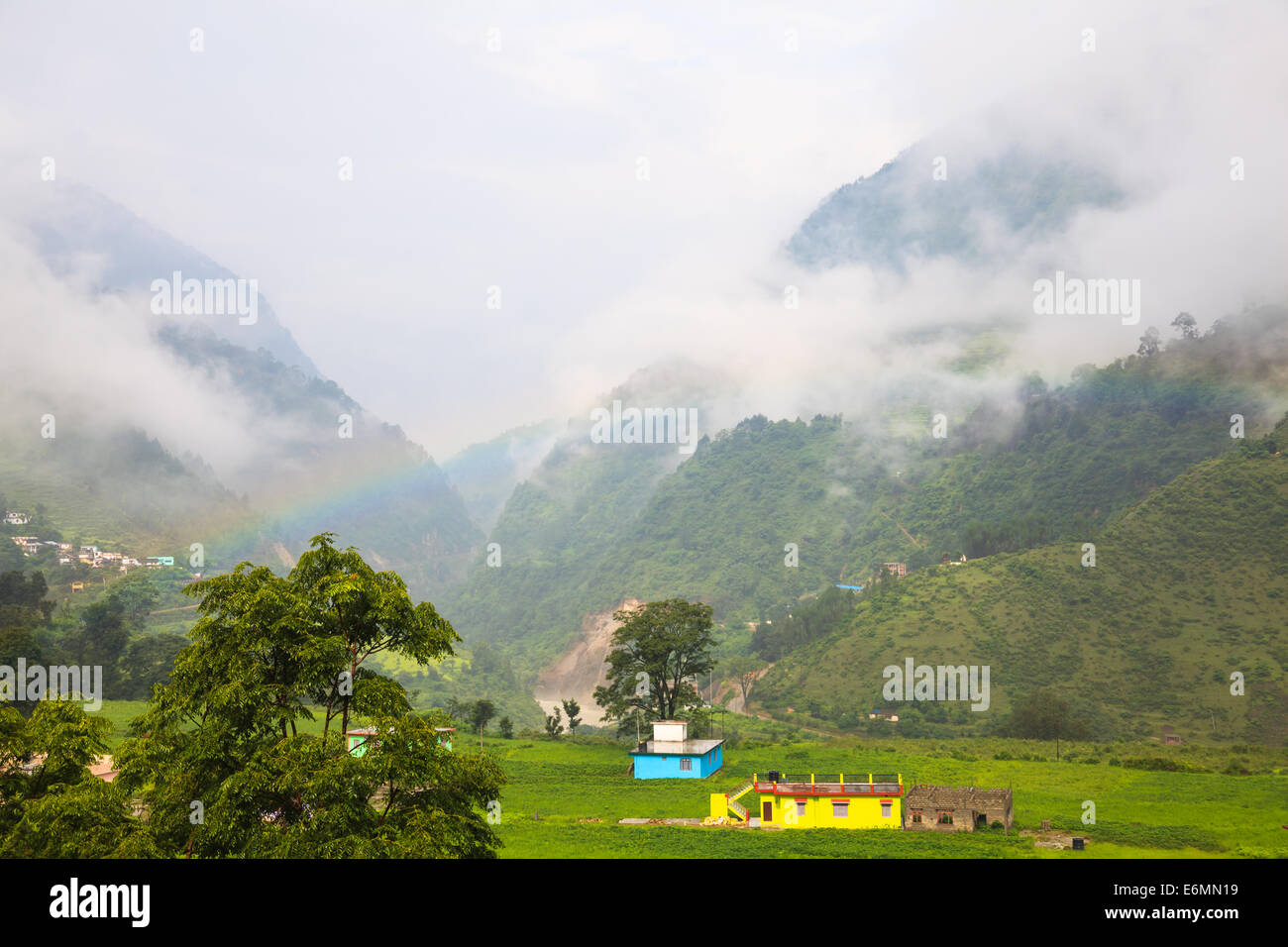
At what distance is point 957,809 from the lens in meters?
30.0

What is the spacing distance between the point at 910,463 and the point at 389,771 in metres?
122

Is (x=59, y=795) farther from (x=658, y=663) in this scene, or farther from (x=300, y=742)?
(x=658, y=663)

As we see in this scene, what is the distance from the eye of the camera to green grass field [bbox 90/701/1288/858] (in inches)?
1061

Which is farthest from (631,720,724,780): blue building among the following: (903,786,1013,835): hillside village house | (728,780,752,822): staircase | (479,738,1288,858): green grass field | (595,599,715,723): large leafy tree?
(903,786,1013,835): hillside village house

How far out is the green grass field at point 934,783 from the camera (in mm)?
26938

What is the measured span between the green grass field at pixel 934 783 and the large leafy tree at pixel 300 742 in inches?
595

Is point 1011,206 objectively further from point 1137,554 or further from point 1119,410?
point 1137,554

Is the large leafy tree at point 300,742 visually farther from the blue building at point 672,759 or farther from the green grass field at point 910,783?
the blue building at point 672,759

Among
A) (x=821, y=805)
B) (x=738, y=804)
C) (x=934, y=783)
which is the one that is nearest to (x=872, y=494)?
(x=934, y=783)

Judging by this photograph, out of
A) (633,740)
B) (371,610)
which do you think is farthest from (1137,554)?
(371,610)

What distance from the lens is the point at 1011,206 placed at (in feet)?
591

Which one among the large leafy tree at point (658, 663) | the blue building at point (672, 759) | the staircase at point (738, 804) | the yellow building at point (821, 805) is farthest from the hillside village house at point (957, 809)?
the large leafy tree at point (658, 663)

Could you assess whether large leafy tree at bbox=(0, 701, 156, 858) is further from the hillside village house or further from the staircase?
the hillside village house
